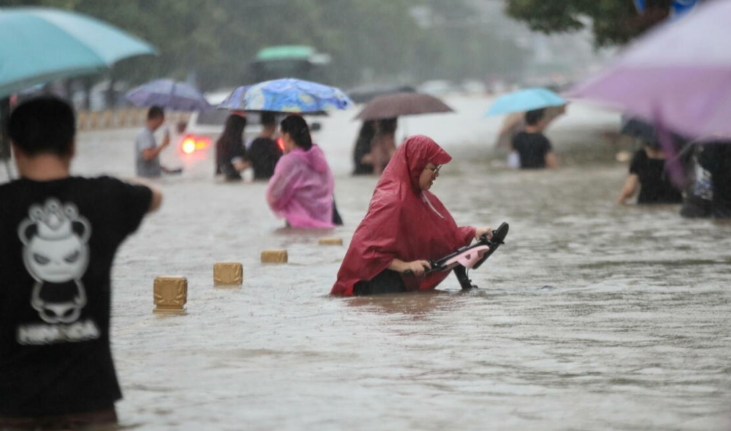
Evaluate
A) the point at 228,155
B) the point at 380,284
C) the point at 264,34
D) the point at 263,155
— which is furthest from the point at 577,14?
the point at 264,34

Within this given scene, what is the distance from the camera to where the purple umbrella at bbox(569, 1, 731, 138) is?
476 centimetres

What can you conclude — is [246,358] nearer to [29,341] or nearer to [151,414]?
[151,414]

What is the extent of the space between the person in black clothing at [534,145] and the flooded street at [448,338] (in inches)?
393

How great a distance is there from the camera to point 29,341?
5.92 metres

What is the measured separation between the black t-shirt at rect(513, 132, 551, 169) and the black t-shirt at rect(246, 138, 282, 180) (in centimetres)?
541

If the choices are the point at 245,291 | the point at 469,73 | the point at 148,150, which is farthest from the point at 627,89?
the point at 469,73

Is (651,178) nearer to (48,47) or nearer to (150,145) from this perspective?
(150,145)

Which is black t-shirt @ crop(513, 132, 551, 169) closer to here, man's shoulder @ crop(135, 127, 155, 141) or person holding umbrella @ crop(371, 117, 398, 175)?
person holding umbrella @ crop(371, 117, 398, 175)

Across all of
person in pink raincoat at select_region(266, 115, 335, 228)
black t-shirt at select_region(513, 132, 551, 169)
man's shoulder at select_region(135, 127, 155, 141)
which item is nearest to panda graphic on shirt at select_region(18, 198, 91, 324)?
person in pink raincoat at select_region(266, 115, 335, 228)

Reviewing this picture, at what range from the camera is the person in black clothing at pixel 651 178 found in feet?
63.2

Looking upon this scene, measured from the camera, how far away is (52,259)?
593cm

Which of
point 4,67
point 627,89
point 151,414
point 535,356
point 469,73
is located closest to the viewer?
point 627,89

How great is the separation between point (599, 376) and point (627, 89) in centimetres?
287

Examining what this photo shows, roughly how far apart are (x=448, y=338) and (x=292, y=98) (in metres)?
7.17
